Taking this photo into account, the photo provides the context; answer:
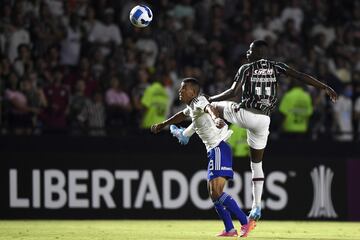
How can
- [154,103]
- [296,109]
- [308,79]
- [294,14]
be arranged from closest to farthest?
[308,79], [154,103], [296,109], [294,14]

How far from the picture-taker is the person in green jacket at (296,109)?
1850 cm

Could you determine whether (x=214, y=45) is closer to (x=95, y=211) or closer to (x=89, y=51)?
(x=89, y=51)

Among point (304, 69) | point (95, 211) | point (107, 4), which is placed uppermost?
point (107, 4)

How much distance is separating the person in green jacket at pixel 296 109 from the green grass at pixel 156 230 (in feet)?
7.07

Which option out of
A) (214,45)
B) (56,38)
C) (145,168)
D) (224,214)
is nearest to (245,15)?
(214,45)

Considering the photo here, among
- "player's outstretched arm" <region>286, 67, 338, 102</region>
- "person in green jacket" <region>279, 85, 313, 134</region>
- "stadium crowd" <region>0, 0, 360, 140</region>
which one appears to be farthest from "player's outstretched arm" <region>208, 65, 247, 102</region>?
"person in green jacket" <region>279, 85, 313, 134</region>

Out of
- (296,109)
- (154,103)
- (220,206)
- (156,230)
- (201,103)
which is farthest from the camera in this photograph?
(296,109)

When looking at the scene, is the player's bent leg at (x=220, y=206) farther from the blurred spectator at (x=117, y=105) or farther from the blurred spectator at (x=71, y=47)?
the blurred spectator at (x=71, y=47)

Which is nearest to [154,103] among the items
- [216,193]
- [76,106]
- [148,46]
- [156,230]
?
[76,106]

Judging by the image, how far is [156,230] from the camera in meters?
14.6

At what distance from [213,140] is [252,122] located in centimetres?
69

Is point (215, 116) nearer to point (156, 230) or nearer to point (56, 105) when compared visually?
point (156, 230)

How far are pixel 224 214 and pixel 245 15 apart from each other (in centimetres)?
922

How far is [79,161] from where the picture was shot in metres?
17.1
